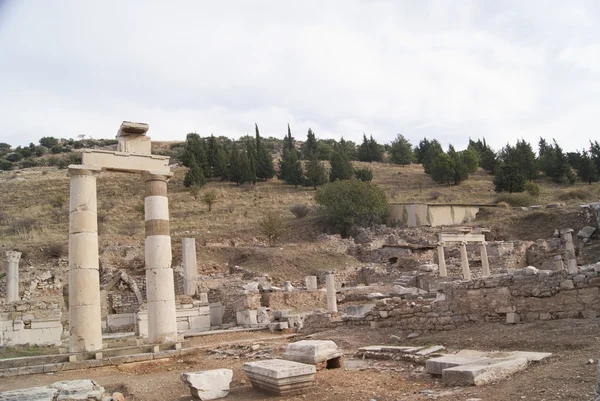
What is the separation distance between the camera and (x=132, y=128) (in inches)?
515

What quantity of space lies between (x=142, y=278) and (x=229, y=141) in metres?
67.2

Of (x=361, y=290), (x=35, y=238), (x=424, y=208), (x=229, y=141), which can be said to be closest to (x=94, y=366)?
(x=361, y=290)

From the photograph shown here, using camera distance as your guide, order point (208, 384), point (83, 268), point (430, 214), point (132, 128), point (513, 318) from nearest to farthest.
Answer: point (208, 384), point (513, 318), point (83, 268), point (132, 128), point (430, 214)

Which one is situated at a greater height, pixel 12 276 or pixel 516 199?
pixel 516 199

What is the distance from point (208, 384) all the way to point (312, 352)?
201 cm

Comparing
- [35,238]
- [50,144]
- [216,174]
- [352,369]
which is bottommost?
[352,369]

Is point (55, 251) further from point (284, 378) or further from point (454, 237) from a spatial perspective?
point (284, 378)

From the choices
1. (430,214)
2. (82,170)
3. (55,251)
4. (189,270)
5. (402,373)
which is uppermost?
(430,214)

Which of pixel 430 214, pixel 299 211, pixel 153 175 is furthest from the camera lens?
pixel 299 211

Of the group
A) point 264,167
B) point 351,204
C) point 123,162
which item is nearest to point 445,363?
point 123,162

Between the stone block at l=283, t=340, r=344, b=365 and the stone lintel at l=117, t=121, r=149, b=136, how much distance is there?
306 inches

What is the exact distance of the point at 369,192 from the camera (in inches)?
1667

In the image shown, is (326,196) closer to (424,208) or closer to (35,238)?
(424,208)

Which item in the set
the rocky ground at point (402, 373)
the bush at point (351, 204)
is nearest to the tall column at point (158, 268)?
the rocky ground at point (402, 373)
